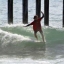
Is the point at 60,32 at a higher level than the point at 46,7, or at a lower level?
lower

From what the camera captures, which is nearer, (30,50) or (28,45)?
(30,50)

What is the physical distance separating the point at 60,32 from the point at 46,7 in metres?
2.13

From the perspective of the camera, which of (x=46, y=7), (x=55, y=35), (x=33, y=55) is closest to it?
(x=33, y=55)

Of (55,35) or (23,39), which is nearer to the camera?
(23,39)

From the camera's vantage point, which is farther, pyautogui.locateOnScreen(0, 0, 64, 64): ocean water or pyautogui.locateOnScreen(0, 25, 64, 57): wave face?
pyautogui.locateOnScreen(0, 25, 64, 57): wave face

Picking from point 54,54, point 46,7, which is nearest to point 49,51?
point 54,54

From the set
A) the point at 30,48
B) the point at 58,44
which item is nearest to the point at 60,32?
the point at 58,44

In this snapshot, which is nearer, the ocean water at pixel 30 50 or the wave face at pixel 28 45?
the ocean water at pixel 30 50

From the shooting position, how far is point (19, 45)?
14.8 meters

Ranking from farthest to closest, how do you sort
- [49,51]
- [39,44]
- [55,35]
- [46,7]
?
[46,7]
[55,35]
[39,44]
[49,51]

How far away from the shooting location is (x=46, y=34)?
1828 centimetres

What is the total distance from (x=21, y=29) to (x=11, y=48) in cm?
472

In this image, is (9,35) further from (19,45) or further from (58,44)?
(58,44)

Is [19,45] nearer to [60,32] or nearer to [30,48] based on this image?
[30,48]
